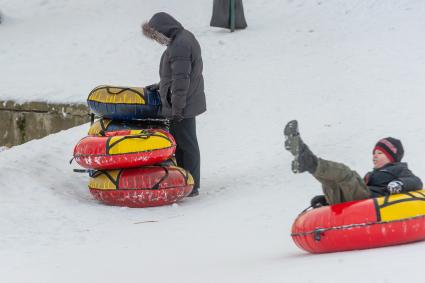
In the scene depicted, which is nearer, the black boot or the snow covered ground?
the black boot

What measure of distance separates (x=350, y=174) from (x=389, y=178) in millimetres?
438

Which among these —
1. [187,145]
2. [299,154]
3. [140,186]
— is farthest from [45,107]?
[299,154]

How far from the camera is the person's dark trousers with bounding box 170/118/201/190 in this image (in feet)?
27.3

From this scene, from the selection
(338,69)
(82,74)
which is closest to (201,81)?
(338,69)

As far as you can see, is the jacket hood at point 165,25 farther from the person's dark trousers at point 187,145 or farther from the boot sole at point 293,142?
the boot sole at point 293,142

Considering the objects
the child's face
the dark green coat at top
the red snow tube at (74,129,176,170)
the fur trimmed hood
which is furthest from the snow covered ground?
the fur trimmed hood

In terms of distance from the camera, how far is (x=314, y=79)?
11289 millimetres

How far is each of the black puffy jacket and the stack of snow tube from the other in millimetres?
2411

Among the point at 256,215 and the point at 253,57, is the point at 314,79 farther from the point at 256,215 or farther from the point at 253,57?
the point at 256,215

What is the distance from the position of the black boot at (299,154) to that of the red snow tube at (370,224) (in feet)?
1.06

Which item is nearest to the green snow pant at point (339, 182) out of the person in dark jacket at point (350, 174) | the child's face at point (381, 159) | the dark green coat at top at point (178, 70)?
the person in dark jacket at point (350, 174)

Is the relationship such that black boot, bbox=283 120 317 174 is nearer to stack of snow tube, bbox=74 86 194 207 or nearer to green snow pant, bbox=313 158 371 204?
green snow pant, bbox=313 158 371 204

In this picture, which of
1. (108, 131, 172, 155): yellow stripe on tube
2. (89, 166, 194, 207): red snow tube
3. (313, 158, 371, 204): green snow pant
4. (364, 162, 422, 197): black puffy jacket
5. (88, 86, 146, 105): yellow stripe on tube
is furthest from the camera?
(88, 86, 146, 105): yellow stripe on tube

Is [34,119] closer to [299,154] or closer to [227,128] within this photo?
[227,128]
